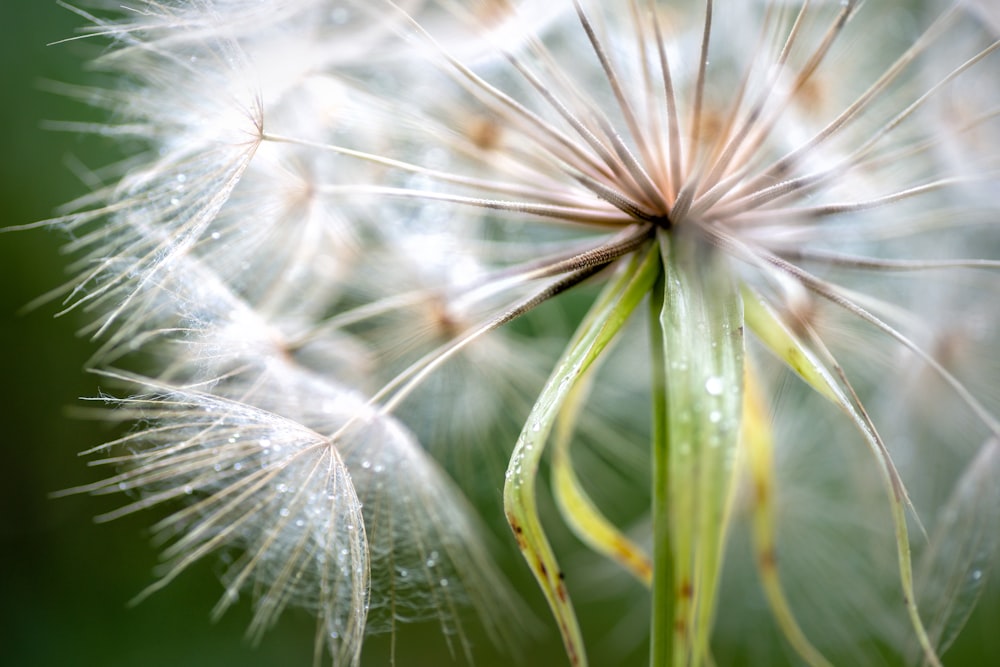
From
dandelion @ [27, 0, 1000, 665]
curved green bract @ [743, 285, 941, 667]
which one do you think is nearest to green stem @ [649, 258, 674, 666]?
dandelion @ [27, 0, 1000, 665]

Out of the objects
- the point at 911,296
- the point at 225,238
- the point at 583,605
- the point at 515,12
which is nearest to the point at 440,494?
the point at 225,238

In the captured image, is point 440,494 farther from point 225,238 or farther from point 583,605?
point 583,605

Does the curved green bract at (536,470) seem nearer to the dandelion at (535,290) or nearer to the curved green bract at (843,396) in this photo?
the dandelion at (535,290)

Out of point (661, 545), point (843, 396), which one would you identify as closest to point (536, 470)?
point (661, 545)

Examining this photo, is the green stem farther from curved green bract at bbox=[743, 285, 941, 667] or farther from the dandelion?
curved green bract at bbox=[743, 285, 941, 667]

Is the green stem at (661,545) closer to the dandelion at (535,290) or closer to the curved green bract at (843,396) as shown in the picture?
the dandelion at (535,290)

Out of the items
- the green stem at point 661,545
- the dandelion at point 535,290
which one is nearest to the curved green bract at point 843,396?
the dandelion at point 535,290

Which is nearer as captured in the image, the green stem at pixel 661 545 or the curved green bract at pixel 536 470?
the curved green bract at pixel 536 470

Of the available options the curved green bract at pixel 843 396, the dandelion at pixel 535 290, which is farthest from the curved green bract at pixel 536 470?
the curved green bract at pixel 843 396

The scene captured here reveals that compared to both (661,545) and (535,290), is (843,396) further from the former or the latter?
(535,290)
